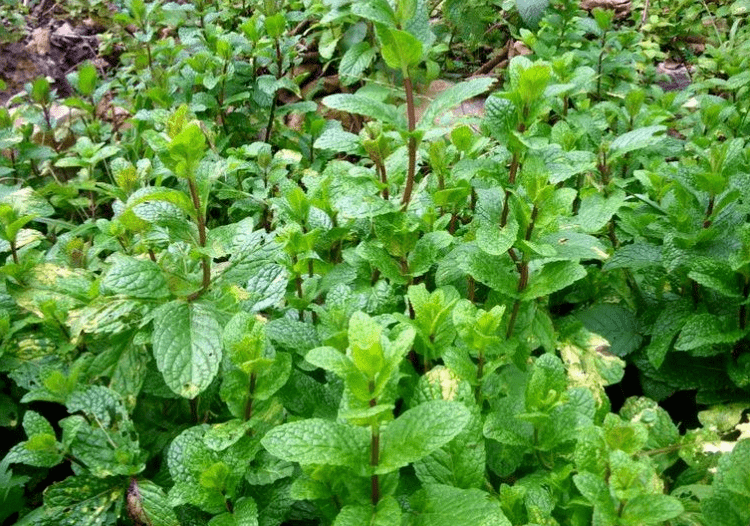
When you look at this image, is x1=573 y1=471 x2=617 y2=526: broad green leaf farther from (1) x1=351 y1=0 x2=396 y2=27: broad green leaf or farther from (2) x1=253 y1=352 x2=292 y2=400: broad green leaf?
(1) x1=351 y1=0 x2=396 y2=27: broad green leaf

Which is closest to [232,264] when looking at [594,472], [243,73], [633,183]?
[594,472]

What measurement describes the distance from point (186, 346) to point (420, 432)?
53 cm

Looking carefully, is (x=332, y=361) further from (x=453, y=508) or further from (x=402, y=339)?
(x=453, y=508)

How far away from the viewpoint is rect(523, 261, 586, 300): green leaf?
4.53 feet

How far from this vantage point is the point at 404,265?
5.12ft

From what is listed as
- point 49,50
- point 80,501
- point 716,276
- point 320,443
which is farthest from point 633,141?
point 49,50

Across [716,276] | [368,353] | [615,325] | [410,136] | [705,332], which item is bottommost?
[615,325]

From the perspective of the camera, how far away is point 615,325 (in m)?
1.76

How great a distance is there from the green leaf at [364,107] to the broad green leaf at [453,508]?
754 mm

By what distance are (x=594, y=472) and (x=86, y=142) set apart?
220cm

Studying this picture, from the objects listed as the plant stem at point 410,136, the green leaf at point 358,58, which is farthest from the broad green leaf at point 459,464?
the green leaf at point 358,58

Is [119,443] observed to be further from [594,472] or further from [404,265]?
[594,472]

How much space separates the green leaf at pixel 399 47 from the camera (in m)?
1.29

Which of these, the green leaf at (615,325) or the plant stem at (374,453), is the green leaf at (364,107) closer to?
the plant stem at (374,453)
